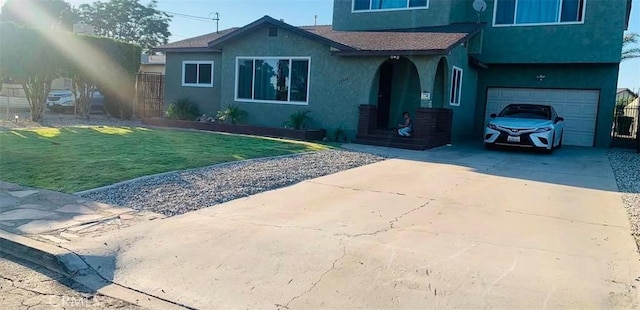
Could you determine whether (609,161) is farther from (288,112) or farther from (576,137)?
(288,112)

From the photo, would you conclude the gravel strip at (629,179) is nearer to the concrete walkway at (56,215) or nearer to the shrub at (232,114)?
the concrete walkway at (56,215)

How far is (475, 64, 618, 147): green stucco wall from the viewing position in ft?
59.4

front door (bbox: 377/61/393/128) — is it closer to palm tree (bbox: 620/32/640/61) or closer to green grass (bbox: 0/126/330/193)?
green grass (bbox: 0/126/330/193)

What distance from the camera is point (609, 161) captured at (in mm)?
13672

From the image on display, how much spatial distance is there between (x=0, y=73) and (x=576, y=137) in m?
21.6

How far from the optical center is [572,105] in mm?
18938

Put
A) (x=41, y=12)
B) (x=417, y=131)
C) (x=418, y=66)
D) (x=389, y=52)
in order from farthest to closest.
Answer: (x=41, y=12), (x=417, y=131), (x=418, y=66), (x=389, y=52)

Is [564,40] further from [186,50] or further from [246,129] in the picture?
[186,50]

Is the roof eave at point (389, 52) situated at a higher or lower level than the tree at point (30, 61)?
higher

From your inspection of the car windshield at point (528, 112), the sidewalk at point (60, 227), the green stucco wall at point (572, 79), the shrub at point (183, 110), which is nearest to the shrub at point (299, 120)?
the shrub at point (183, 110)

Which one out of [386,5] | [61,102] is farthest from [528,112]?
[61,102]

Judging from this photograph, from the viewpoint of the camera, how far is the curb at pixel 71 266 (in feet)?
12.7

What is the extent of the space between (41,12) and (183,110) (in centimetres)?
4197

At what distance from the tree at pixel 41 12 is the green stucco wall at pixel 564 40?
45522 millimetres
